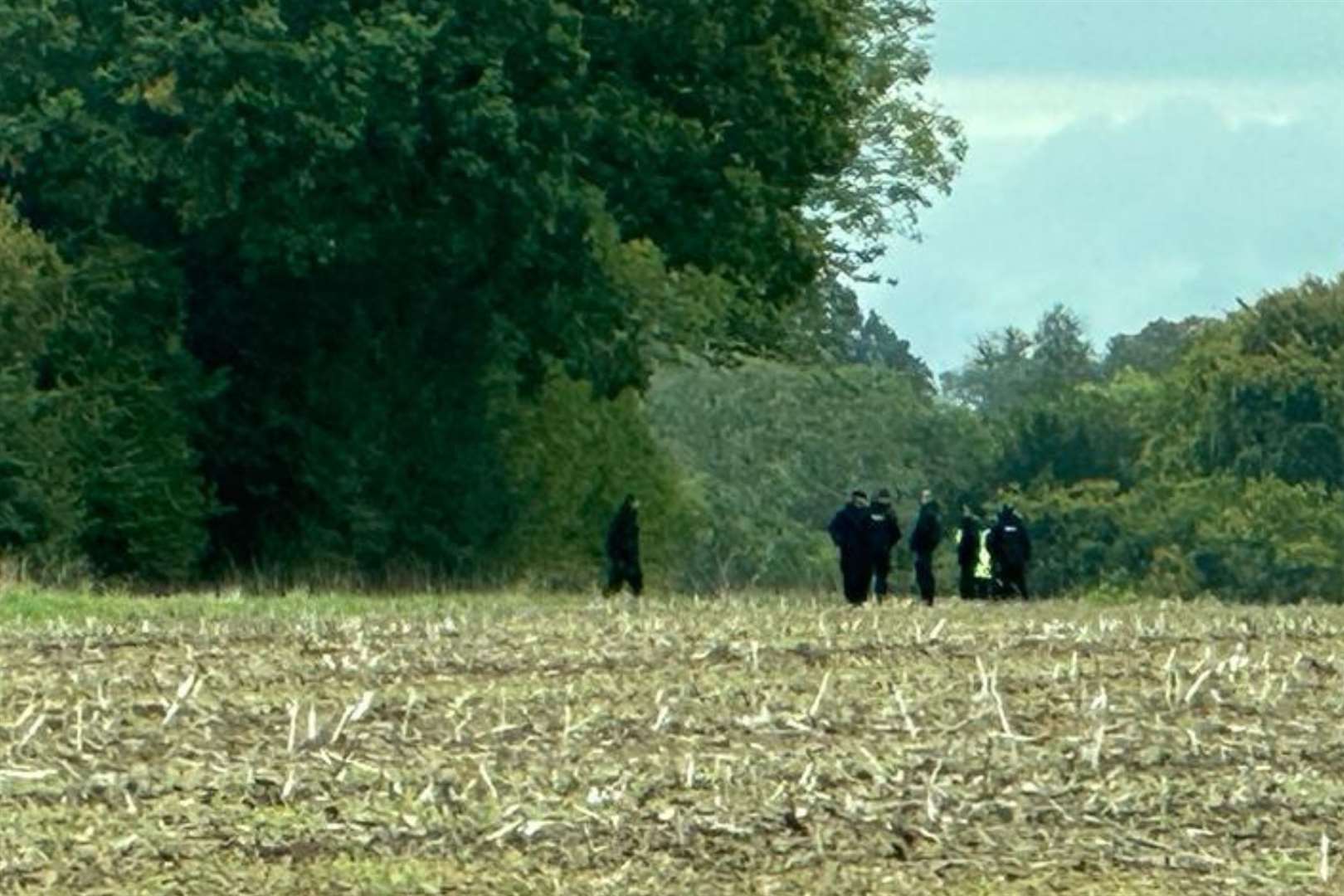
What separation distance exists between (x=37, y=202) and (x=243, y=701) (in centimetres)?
2446

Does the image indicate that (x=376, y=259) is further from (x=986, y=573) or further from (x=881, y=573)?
(x=986, y=573)

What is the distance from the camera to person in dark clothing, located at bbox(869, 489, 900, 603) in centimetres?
4312

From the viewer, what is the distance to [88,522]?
149 ft

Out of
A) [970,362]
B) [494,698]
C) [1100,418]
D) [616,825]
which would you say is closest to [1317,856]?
[616,825]

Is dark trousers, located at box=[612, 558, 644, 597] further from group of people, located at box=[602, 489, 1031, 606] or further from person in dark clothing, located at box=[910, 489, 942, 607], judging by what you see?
person in dark clothing, located at box=[910, 489, 942, 607]

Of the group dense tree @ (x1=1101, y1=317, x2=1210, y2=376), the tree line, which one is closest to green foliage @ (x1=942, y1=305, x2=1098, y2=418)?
dense tree @ (x1=1101, y1=317, x2=1210, y2=376)

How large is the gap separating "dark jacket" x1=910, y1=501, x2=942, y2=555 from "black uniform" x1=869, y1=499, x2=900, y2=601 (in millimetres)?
1086

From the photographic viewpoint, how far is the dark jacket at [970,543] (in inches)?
1901

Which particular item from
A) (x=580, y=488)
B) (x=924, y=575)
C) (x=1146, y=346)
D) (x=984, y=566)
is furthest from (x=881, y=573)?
(x=1146, y=346)

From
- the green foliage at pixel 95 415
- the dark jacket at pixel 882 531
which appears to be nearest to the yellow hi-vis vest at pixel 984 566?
the dark jacket at pixel 882 531

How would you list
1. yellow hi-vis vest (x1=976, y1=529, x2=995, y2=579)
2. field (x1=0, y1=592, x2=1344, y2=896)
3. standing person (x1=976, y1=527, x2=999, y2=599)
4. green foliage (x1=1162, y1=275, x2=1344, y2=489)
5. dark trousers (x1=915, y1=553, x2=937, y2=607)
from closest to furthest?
field (x1=0, y1=592, x2=1344, y2=896), dark trousers (x1=915, y1=553, x2=937, y2=607), standing person (x1=976, y1=527, x2=999, y2=599), yellow hi-vis vest (x1=976, y1=529, x2=995, y2=579), green foliage (x1=1162, y1=275, x2=1344, y2=489)

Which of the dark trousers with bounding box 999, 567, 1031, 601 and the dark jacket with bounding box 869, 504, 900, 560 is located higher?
the dark jacket with bounding box 869, 504, 900, 560

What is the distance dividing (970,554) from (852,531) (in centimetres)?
577

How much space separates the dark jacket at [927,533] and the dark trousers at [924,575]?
0.31 feet
